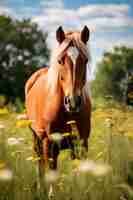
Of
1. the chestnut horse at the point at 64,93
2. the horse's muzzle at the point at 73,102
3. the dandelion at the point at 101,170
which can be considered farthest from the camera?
the chestnut horse at the point at 64,93

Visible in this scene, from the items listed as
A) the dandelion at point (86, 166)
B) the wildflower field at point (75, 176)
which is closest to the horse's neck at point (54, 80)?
the wildflower field at point (75, 176)

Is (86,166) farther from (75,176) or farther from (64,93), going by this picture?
(64,93)

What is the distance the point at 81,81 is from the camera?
13.6ft

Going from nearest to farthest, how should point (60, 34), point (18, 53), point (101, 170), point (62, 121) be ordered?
point (101, 170), point (60, 34), point (62, 121), point (18, 53)

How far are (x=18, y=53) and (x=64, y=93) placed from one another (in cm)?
2866

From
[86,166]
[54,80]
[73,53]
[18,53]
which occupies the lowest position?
[18,53]

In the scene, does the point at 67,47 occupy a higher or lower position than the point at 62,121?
higher

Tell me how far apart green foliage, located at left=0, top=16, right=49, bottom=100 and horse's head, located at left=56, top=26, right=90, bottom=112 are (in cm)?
2395

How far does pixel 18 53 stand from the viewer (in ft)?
107

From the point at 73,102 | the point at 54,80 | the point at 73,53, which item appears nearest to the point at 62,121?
the point at 54,80

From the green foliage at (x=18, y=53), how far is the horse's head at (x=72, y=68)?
24.0m

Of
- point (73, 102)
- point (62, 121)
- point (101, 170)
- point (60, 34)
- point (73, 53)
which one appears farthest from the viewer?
point (62, 121)

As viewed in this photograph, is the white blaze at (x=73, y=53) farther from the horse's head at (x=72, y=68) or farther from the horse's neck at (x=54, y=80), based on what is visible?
the horse's neck at (x=54, y=80)

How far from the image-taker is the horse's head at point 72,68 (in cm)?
401
